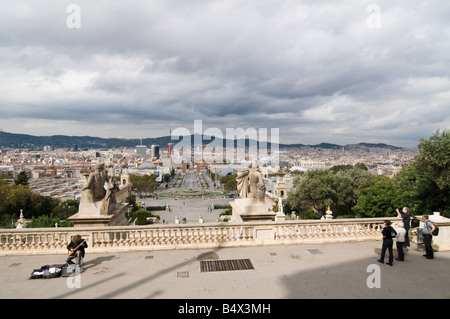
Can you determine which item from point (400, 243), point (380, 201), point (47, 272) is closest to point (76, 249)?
point (47, 272)

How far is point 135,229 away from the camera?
7.42 meters

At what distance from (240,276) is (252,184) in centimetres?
301

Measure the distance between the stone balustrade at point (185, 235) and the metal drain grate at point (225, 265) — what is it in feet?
3.16

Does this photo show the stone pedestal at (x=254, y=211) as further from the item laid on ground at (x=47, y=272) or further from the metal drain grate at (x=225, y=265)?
the item laid on ground at (x=47, y=272)

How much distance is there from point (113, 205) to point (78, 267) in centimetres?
224

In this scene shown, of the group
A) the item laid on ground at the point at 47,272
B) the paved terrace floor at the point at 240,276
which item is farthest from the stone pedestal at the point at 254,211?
the item laid on ground at the point at 47,272

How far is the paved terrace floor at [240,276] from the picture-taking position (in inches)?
202

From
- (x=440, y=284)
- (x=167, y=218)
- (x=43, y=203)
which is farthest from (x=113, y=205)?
(x=43, y=203)

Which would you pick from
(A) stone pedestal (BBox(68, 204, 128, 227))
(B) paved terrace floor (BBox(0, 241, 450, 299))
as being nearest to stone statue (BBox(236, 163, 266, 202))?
(B) paved terrace floor (BBox(0, 241, 450, 299))

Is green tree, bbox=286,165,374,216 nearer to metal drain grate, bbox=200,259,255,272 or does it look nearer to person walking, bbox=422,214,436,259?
person walking, bbox=422,214,436,259

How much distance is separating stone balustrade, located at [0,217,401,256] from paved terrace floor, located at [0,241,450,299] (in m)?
0.25

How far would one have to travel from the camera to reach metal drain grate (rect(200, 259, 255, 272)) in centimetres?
629

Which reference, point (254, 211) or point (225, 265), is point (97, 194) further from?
point (254, 211)

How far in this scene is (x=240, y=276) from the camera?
19.3 feet
